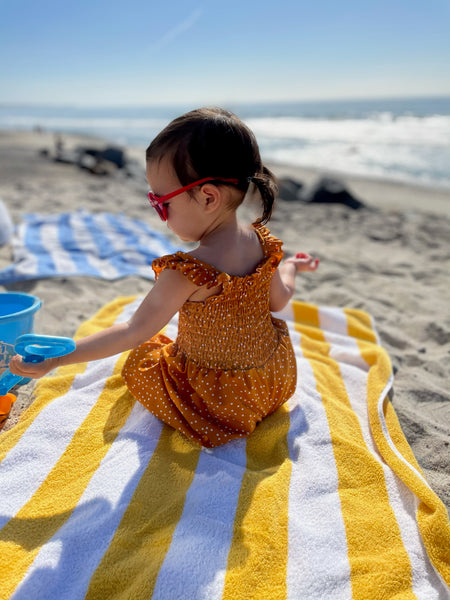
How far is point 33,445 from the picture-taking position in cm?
164

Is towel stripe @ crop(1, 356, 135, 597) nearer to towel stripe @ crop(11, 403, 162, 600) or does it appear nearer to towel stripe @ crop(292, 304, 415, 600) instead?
towel stripe @ crop(11, 403, 162, 600)

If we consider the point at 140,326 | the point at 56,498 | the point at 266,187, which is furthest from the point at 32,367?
the point at 266,187

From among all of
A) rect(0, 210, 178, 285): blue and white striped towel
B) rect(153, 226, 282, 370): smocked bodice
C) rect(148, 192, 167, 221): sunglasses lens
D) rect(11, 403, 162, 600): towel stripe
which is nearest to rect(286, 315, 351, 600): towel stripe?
rect(153, 226, 282, 370): smocked bodice

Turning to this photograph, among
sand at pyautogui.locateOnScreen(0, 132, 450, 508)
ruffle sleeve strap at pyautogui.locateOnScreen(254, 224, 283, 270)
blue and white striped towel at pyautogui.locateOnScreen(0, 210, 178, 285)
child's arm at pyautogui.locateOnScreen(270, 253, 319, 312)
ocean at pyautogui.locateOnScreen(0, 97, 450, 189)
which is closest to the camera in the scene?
ruffle sleeve strap at pyautogui.locateOnScreen(254, 224, 283, 270)

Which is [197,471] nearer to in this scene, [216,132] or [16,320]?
[16,320]

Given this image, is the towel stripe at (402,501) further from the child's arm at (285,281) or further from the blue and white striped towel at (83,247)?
the blue and white striped towel at (83,247)

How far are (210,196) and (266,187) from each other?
21cm

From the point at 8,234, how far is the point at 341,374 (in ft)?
9.53

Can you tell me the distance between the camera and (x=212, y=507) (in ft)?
4.67

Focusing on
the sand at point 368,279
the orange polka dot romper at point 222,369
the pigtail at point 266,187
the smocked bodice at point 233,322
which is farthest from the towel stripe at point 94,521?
the pigtail at point 266,187

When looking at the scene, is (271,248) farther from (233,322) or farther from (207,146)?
(207,146)

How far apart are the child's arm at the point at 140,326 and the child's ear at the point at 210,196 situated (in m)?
0.23

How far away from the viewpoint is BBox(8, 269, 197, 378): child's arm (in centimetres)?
142

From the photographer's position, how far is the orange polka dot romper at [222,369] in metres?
1.65
